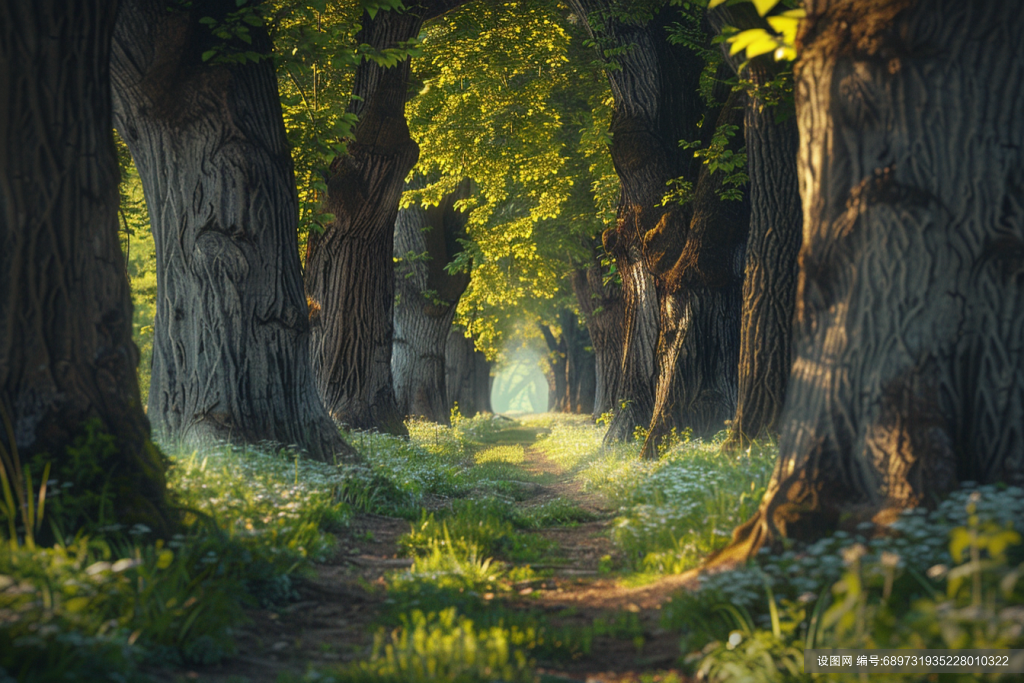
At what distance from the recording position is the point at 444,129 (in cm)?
1486

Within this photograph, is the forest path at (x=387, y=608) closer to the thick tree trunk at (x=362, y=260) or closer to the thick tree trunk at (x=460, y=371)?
the thick tree trunk at (x=362, y=260)

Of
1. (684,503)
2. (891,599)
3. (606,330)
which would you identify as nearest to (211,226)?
(684,503)

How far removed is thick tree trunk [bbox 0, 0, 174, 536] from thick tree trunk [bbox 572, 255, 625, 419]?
14847mm

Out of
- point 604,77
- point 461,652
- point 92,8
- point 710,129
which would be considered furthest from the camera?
point 604,77

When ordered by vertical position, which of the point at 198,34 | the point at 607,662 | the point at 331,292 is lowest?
the point at 607,662

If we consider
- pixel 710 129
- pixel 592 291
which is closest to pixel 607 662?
pixel 710 129

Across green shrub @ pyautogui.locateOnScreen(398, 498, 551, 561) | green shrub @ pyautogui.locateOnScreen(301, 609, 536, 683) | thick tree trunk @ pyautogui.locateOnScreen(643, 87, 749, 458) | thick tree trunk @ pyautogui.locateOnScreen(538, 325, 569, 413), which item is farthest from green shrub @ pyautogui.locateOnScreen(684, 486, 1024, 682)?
thick tree trunk @ pyautogui.locateOnScreen(538, 325, 569, 413)

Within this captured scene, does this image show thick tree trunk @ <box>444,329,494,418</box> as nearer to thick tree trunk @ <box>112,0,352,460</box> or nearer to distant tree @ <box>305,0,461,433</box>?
distant tree @ <box>305,0,461,433</box>

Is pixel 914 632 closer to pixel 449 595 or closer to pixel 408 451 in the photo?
pixel 449 595

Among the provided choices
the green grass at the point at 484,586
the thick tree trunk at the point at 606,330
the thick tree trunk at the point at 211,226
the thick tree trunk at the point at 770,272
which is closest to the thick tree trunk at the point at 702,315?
the thick tree trunk at the point at 770,272

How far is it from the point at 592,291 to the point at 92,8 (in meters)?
19.4

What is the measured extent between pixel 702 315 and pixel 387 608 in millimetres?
6810

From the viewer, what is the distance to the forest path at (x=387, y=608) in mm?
3363

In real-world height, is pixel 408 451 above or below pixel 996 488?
below
